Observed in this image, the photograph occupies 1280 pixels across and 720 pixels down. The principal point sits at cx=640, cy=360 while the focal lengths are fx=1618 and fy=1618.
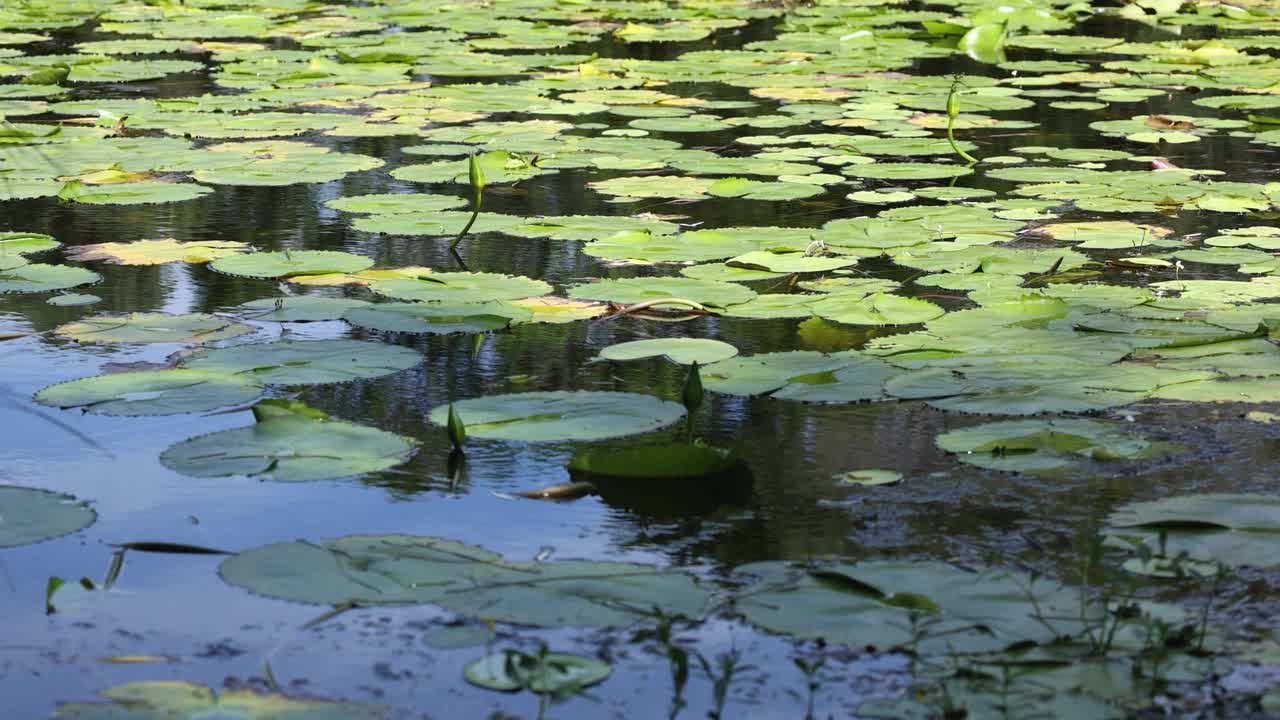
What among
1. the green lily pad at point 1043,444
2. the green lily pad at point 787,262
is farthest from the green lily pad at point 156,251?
→ the green lily pad at point 1043,444

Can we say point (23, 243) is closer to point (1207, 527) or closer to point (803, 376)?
point (803, 376)

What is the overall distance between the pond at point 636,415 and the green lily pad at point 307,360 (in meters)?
0.01

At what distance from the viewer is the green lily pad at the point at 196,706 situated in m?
1.62

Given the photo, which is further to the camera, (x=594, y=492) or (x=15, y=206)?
(x=15, y=206)

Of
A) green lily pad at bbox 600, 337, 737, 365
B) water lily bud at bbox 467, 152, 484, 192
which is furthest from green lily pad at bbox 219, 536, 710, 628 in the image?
water lily bud at bbox 467, 152, 484, 192

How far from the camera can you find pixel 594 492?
7.66 ft

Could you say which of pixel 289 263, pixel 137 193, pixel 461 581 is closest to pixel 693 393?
pixel 461 581

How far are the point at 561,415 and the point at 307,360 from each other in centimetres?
55

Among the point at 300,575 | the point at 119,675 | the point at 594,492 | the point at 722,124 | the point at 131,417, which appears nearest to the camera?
the point at 119,675

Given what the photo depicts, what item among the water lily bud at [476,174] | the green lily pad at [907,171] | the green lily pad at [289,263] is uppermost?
the water lily bud at [476,174]

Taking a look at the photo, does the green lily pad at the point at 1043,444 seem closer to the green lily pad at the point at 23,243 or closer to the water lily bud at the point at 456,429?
the water lily bud at the point at 456,429

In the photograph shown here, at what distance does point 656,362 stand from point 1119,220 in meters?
1.87

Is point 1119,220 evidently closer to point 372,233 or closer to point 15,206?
point 372,233

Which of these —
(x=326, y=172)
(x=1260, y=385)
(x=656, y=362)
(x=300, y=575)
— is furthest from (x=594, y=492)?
(x=326, y=172)
